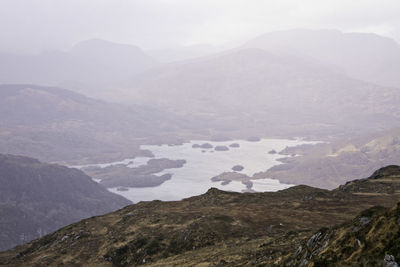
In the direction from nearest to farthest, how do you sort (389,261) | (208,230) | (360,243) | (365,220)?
(389,261), (360,243), (365,220), (208,230)

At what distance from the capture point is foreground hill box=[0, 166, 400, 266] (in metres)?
45.2

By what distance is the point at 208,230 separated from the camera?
5488 cm

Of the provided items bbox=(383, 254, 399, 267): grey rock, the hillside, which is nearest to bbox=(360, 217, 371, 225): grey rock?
the hillside

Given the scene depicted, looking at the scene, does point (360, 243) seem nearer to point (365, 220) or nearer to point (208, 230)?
point (365, 220)

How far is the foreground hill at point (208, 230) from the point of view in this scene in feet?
148

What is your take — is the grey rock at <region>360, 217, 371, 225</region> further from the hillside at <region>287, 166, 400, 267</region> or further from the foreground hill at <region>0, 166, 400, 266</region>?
the foreground hill at <region>0, 166, 400, 266</region>

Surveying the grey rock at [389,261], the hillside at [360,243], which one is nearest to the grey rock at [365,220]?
the hillside at [360,243]

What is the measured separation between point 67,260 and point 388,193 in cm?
5623

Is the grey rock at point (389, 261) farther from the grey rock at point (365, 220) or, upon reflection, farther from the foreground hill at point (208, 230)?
the foreground hill at point (208, 230)

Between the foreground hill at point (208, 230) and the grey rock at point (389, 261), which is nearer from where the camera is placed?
the grey rock at point (389, 261)

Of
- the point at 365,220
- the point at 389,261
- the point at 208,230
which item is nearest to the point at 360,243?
the point at 365,220

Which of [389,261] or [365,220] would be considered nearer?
[389,261]

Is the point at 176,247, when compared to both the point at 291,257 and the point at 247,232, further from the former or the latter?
the point at 291,257

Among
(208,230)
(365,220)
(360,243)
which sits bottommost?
(208,230)
